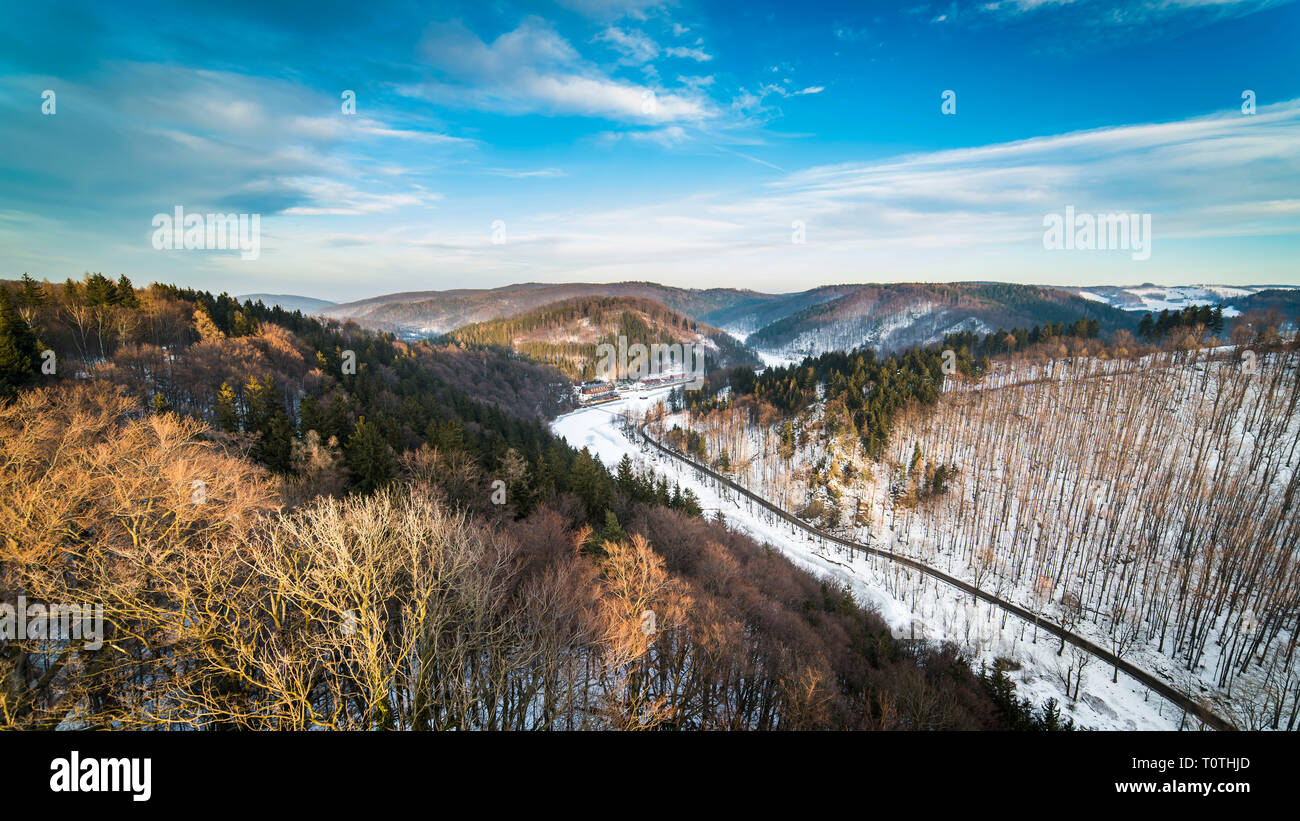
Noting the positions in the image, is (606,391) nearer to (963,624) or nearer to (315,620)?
(963,624)

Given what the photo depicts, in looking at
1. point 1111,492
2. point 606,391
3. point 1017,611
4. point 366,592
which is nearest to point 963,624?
point 1017,611

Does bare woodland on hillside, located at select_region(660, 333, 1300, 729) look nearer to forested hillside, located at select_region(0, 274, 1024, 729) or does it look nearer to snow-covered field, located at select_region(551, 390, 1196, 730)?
snow-covered field, located at select_region(551, 390, 1196, 730)

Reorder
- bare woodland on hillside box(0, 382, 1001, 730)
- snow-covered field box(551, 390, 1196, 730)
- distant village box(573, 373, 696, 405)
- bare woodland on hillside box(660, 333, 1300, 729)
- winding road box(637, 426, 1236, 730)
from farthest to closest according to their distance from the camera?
distant village box(573, 373, 696, 405)
bare woodland on hillside box(660, 333, 1300, 729)
snow-covered field box(551, 390, 1196, 730)
winding road box(637, 426, 1236, 730)
bare woodland on hillside box(0, 382, 1001, 730)

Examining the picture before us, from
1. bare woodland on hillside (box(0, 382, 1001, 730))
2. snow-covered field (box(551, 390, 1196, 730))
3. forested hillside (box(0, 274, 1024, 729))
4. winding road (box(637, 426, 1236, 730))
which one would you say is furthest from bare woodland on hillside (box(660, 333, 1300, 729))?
bare woodland on hillside (box(0, 382, 1001, 730))

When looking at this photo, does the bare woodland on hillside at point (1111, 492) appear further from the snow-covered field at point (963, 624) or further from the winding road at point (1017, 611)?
the snow-covered field at point (963, 624)

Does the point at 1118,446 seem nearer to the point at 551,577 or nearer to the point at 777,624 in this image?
the point at 777,624

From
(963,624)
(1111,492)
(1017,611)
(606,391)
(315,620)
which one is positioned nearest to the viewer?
(315,620)

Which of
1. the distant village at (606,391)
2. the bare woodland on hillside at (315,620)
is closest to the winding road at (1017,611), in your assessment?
the bare woodland on hillside at (315,620)

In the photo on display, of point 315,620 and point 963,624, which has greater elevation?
point 315,620
